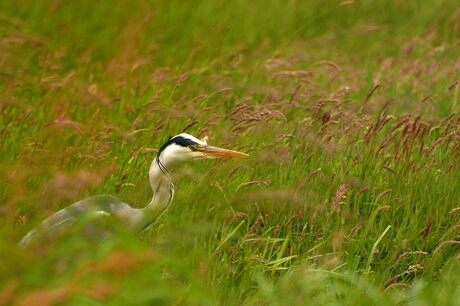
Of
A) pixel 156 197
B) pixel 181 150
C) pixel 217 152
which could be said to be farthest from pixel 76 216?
pixel 217 152

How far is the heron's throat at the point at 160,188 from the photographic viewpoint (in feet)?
16.1

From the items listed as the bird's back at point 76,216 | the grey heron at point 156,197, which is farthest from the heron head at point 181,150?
→ the bird's back at point 76,216

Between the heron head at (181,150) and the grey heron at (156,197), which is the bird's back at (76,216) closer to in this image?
the grey heron at (156,197)

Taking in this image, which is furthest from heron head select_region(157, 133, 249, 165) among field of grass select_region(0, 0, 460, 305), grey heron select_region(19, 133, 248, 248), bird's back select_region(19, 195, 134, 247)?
bird's back select_region(19, 195, 134, 247)

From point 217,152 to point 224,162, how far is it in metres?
0.10

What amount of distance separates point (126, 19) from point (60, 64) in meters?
1.02

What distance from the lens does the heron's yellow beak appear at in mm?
5102

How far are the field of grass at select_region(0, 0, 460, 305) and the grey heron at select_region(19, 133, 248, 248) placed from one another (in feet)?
0.25

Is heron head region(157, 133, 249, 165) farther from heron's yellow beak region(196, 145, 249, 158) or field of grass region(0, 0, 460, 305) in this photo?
field of grass region(0, 0, 460, 305)

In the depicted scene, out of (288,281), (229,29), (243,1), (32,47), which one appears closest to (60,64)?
(32,47)

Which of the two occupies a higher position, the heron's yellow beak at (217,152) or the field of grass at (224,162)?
the heron's yellow beak at (217,152)

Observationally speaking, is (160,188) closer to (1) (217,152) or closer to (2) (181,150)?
(2) (181,150)

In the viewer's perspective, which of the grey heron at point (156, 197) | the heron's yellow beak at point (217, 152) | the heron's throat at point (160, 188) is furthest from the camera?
the heron's yellow beak at point (217, 152)

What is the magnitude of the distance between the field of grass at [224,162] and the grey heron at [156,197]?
0.25 ft
